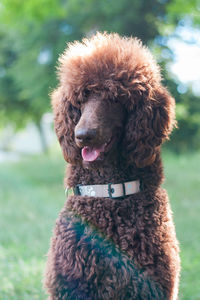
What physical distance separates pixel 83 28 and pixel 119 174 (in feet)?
29.0

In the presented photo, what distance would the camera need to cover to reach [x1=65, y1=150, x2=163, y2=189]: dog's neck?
7.47 feet

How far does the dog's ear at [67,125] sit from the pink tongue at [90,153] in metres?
0.13

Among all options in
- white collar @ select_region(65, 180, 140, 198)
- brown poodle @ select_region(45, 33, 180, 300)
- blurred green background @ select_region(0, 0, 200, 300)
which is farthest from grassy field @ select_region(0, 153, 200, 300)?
white collar @ select_region(65, 180, 140, 198)

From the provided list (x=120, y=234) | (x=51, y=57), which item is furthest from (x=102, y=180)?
(x=51, y=57)

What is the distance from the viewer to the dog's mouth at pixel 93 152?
2117 mm

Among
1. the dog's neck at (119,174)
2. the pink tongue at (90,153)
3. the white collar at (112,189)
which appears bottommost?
the white collar at (112,189)

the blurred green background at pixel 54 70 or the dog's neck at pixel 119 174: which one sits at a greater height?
the blurred green background at pixel 54 70

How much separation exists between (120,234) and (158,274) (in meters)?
0.30

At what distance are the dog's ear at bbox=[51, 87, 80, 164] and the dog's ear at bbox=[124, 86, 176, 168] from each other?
0.29 metres

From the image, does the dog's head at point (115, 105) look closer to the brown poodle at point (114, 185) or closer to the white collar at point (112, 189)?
Result: the brown poodle at point (114, 185)

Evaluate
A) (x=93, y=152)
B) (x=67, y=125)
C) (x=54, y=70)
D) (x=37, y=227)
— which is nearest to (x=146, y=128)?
(x=93, y=152)

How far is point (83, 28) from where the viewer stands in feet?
34.4

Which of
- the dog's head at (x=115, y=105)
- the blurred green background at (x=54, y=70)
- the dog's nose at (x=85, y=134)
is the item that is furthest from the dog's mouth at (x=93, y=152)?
the blurred green background at (x=54, y=70)

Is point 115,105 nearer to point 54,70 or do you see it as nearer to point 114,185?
point 114,185
